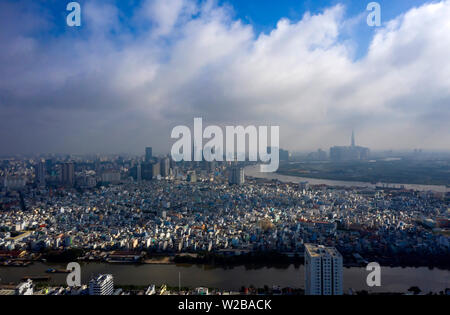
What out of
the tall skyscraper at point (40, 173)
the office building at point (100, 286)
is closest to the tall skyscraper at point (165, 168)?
the tall skyscraper at point (40, 173)

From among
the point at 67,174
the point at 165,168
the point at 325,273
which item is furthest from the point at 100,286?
the point at 165,168

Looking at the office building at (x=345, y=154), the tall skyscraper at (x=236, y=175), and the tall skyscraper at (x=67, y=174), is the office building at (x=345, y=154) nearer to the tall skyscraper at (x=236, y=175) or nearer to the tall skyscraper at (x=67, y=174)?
the tall skyscraper at (x=236, y=175)

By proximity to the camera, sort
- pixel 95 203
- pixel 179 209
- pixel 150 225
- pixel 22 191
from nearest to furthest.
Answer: pixel 150 225 → pixel 179 209 → pixel 95 203 → pixel 22 191

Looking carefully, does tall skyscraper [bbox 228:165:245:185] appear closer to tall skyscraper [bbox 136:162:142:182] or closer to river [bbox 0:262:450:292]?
tall skyscraper [bbox 136:162:142:182]

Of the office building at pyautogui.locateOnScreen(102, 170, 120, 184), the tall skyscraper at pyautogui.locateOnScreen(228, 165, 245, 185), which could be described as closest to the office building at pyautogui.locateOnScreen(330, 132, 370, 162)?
the tall skyscraper at pyautogui.locateOnScreen(228, 165, 245, 185)

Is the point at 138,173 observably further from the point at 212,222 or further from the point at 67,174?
the point at 212,222

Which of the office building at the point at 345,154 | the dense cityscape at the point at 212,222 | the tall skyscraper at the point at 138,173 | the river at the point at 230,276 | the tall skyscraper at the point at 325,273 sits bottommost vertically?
the river at the point at 230,276
